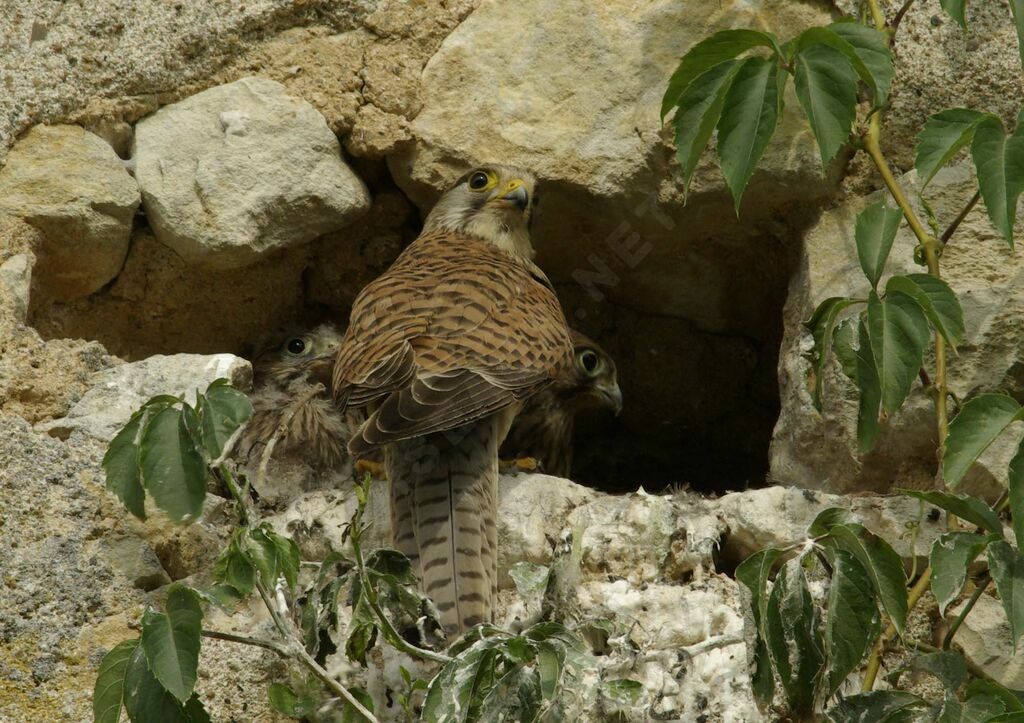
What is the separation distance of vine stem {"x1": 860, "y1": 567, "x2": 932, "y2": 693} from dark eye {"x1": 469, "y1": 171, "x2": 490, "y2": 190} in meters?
2.05

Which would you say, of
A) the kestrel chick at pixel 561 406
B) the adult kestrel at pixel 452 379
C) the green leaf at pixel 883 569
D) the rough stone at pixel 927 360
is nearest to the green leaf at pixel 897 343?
the green leaf at pixel 883 569

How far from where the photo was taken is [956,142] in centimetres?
320

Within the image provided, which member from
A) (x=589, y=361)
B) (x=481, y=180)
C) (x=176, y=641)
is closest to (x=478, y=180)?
(x=481, y=180)

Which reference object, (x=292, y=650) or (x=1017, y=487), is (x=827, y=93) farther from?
(x=292, y=650)

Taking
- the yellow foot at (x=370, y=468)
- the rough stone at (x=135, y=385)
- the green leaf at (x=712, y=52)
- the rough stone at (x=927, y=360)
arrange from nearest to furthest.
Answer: the green leaf at (x=712, y=52) < the rough stone at (x=135, y=385) < the rough stone at (x=927, y=360) < the yellow foot at (x=370, y=468)

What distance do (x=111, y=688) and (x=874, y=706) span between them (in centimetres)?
154

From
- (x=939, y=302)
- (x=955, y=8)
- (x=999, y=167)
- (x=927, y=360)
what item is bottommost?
(x=927, y=360)

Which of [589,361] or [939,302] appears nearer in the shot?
[939,302]

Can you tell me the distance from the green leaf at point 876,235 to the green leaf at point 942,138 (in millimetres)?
107

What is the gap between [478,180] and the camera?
478 centimetres

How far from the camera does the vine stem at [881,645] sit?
3.22 m

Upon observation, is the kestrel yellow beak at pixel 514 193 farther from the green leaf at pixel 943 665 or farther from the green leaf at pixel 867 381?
the green leaf at pixel 943 665

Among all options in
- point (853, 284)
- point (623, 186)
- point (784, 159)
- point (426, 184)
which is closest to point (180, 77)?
point (426, 184)

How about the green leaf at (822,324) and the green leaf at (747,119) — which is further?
the green leaf at (822,324)
